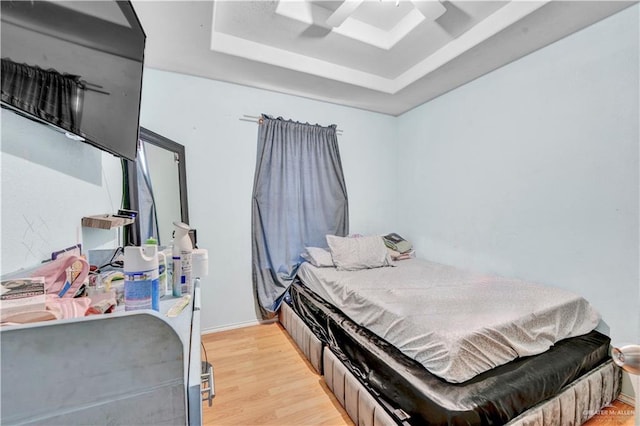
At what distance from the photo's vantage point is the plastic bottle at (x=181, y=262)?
103 cm

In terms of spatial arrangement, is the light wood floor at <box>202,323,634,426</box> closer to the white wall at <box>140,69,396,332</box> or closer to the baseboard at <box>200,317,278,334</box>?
the baseboard at <box>200,317,278,334</box>

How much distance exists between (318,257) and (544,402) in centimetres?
185

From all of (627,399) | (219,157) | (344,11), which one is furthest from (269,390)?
(344,11)

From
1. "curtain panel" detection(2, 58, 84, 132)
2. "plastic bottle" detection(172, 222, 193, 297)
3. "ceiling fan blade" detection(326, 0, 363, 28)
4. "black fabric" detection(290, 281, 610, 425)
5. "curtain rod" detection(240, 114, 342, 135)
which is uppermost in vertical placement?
"ceiling fan blade" detection(326, 0, 363, 28)

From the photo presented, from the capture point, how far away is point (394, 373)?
4.39 feet

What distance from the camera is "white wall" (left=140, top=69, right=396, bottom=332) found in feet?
8.09

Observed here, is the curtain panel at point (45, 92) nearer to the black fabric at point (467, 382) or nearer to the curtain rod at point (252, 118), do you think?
the black fabric at point (467, 382)

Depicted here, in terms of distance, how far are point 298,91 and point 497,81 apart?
6.26ft

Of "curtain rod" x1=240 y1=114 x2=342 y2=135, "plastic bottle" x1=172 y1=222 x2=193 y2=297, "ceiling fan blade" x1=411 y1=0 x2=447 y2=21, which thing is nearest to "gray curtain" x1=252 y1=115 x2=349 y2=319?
"curtain rod" x1=240 y1=114 x2=342 y2=135

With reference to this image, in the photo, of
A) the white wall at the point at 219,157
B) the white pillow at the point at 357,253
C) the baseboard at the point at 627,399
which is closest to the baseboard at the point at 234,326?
the white wall at the point at 219,157

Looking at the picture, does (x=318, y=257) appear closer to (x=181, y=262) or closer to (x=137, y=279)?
(x=181, y=262)

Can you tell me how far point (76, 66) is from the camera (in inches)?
33.2

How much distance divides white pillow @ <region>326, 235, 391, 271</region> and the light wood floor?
35.0 inches

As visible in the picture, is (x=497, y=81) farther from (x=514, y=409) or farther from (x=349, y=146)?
(x=514, y=409)
